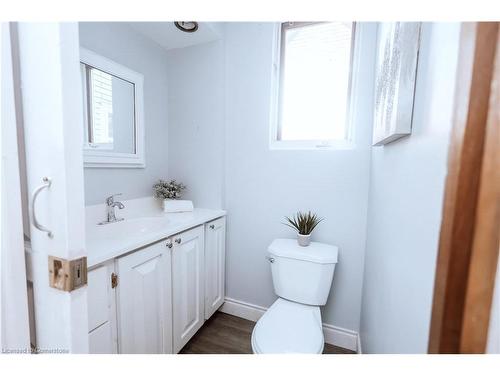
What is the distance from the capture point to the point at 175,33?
5.19 ft

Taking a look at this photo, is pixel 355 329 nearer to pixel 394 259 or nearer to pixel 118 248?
pixel 394 259

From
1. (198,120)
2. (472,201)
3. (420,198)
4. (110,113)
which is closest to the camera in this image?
(472,201)

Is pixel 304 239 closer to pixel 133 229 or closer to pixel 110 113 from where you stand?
pixel 133 229

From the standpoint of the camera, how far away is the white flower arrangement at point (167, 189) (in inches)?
68.4

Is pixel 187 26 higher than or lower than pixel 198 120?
higher

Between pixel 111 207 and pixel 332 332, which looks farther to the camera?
pixel 332 332

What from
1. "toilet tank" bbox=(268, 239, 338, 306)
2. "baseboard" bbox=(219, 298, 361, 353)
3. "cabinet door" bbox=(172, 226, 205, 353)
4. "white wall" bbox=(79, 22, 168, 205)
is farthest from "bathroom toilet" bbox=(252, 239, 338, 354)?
"white wall" bbox=(79, 22, 168, 205)

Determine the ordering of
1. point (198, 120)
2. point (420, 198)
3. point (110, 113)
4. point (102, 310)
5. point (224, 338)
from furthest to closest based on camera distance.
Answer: point (198, 120) < point (224, 338) < point (110, 113) < point (102, 310) < point (420, 198)

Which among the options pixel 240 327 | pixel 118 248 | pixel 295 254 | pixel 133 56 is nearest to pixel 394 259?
pixel 295 254

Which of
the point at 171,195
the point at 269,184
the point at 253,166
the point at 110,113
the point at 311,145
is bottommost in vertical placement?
the point at 171,195

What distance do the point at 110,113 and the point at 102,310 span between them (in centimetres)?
119

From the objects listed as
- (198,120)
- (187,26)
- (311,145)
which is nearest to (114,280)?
(198,120)

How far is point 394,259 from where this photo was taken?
0.72 m

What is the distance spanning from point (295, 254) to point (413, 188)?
89cm
